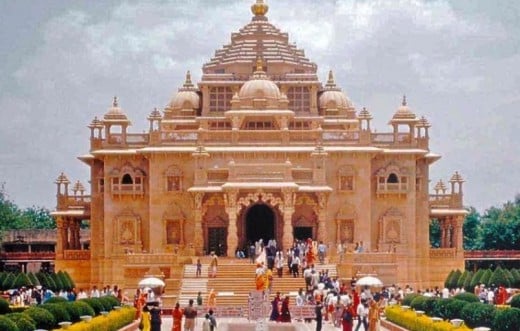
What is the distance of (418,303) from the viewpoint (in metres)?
49.8

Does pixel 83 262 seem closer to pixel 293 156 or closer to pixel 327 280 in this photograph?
pixel 293 156

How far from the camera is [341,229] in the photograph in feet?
226

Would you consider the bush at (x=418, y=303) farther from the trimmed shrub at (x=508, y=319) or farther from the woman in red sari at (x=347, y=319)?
the trimmed shrub at (x=508, y=319)

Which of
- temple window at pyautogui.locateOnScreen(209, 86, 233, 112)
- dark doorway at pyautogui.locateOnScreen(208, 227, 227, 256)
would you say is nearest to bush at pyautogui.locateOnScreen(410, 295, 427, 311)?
dark doorway at pyautogui.locateOnScreen(208, 227, 227, 256)

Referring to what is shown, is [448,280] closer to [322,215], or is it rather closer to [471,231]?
[322,215]

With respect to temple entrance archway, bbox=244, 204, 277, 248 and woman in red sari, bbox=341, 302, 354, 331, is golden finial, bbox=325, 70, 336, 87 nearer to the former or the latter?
temple entrance archway, bbox=244, 204, 277, 248

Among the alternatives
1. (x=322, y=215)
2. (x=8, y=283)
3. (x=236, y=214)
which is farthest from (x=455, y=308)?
(x=8, y=283)

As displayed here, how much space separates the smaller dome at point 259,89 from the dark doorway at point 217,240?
19.6ft

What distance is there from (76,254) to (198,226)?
7.90 metres

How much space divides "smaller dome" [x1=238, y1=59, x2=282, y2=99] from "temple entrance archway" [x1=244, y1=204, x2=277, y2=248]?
4786 millimetres

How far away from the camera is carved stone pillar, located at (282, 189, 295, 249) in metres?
65.1

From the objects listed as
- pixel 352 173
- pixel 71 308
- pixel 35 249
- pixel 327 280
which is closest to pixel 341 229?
pixel 352 173

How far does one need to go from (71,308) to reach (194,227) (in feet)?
74.1

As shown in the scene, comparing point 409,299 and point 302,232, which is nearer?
point 409,299
